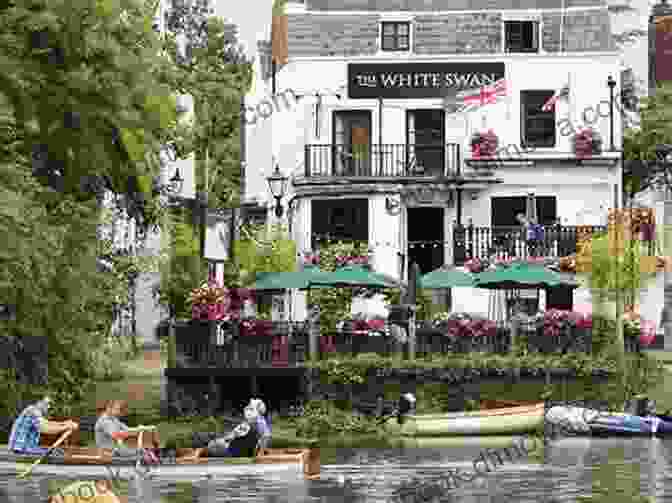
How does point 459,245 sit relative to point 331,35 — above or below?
below

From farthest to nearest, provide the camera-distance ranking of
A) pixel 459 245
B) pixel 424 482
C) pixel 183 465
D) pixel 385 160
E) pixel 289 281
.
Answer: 1. pixel 385 160
2. pixel 459 245
3. pixel 289 281
4. pixel 183 465
5. pixel 424 482

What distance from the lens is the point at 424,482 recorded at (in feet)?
108

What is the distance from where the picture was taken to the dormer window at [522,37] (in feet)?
198

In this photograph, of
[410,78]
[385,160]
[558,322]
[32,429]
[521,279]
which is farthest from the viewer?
[410,78]

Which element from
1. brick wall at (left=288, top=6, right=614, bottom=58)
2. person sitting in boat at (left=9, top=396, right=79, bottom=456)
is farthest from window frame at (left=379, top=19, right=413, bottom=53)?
person sitting in boat at (left=9, top=396, right=79, bottom=456)

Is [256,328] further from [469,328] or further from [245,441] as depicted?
[245,441]

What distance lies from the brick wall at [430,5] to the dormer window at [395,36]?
0.57 meters

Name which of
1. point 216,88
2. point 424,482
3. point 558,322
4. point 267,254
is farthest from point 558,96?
point 424,482

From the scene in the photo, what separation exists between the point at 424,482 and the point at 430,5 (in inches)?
1212

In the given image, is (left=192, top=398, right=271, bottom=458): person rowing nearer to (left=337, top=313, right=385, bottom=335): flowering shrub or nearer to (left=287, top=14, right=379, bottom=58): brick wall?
(left=337, top=313, right=385, bottom=335): flowering shrub

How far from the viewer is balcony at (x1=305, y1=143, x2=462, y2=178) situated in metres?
58.8

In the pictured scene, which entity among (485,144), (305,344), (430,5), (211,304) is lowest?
Answer: (305,344)

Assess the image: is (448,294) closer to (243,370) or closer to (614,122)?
(614,122)

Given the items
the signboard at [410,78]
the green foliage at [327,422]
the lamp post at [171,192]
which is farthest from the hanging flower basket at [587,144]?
the green foliage at [327,422]
